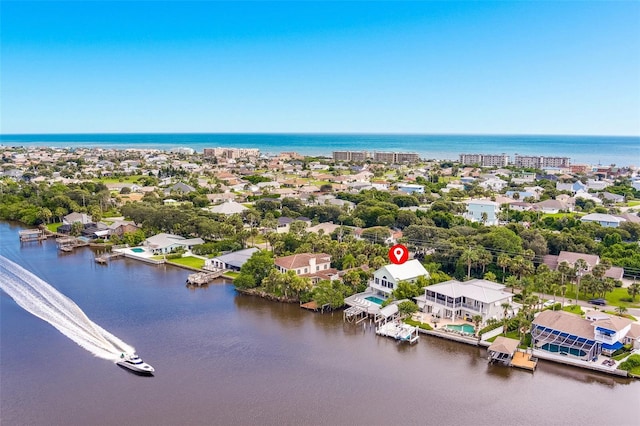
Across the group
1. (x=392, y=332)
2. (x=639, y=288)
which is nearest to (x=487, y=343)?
(x=392, y=332)

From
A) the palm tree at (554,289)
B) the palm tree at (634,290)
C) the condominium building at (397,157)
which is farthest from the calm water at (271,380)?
the condominium building at (397,157)

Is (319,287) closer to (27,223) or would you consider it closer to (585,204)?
(27,223)

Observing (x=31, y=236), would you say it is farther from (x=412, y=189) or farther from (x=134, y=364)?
(x=412, y=189)

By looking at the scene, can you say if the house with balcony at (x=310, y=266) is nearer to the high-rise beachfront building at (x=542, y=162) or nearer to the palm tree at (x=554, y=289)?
the palm tree at (x=554, y=289)

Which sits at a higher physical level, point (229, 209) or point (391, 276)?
point (229, 209)

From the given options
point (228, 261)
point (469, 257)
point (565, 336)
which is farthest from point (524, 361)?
point (228, 261)

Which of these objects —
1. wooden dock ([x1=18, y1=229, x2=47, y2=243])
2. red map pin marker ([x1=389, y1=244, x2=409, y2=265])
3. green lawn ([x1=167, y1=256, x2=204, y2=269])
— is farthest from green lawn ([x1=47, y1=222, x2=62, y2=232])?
red map pin marker ([x1=389, y1=244, x2=409, y2=265])
